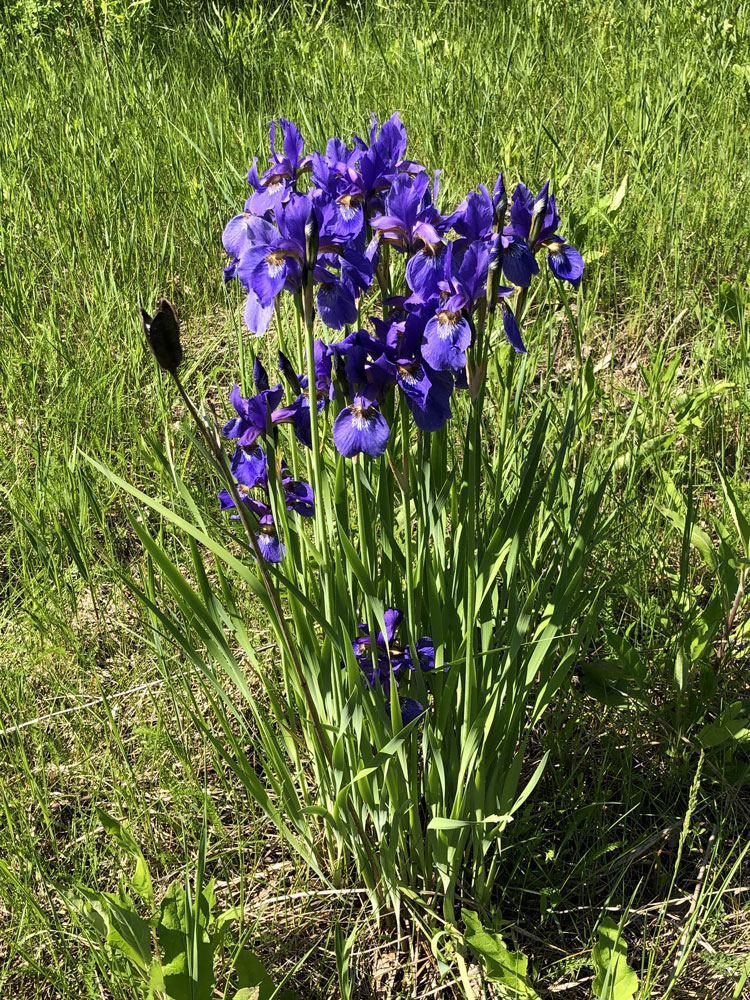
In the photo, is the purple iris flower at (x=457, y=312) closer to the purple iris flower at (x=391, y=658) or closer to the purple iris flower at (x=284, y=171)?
the purple iris flower at (x=284, y=171)

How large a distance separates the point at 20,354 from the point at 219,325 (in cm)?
72

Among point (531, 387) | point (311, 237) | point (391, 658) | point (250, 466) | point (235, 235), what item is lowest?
point (391, 658)

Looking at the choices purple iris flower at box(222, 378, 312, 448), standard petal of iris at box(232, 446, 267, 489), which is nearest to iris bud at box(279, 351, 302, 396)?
purple iris flower at box(222, 378, 312, 448)

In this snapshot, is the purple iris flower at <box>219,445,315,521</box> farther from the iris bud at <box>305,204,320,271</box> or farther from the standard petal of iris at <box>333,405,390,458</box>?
the iris bud at <box>305,204,320,271</box>

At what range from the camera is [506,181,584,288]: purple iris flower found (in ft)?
4.14

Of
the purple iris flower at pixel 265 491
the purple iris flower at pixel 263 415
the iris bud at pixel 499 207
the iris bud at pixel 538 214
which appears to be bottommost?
the purple iris flower at pixel 265 491

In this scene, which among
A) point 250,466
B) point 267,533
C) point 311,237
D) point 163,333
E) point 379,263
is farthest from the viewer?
point 267,533

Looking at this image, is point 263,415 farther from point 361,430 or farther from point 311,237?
point 311,237

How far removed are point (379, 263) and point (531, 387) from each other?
63.2 inches

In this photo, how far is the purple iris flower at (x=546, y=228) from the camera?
4.14 ft

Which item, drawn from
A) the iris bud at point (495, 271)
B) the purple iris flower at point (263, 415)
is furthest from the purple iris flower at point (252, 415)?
the iris bud at point (495, 271)

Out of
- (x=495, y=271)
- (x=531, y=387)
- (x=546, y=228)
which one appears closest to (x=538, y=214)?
(x=546, y=228)

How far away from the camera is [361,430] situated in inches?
47.2

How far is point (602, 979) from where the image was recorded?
1.35 metres
